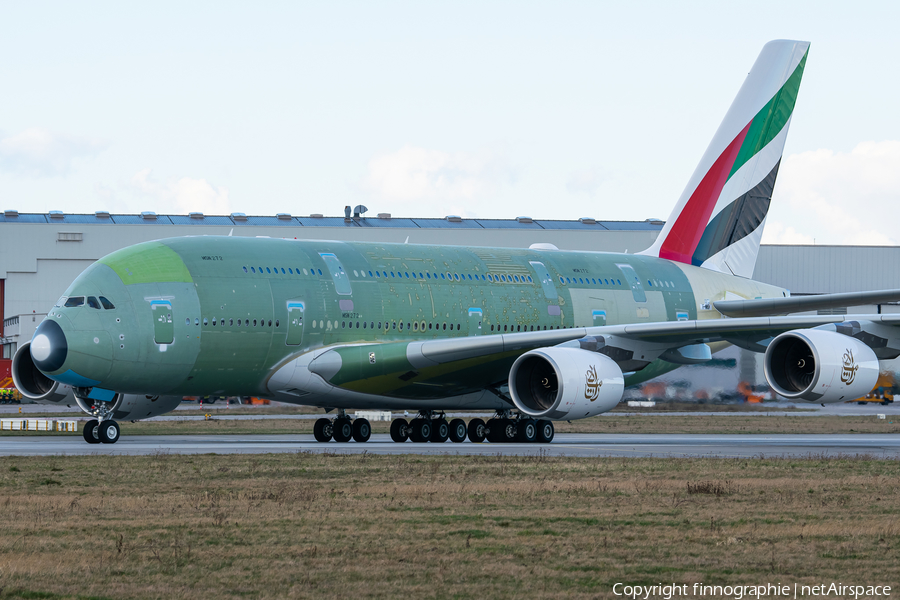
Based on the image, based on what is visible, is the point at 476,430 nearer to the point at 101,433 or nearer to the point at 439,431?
the point at 439,431

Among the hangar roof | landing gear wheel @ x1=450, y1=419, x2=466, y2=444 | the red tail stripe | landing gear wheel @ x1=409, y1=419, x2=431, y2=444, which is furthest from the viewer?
the hangar roof

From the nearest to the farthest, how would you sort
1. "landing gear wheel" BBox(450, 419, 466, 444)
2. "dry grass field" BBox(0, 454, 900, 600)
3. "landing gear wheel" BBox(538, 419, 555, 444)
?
"dry grass field" BBox(0, 454, 900, 600) < "landing gear wheel" BBox(538, 419, 555, 444) < "landing gear wheel" BBox(450, 419, 466, 444)

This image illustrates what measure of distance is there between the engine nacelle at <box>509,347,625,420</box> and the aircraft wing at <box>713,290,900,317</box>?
19.7ft

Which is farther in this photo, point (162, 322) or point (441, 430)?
point (441, 430)

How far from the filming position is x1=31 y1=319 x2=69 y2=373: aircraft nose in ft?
73.0

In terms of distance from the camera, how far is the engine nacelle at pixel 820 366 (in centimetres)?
2197

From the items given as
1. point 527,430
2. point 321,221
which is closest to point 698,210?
point 527,430

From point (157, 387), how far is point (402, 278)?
6.25 m

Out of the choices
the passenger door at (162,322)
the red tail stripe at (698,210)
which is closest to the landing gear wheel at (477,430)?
the passenger door at (162,322)

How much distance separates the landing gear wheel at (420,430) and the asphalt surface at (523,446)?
0.84 metres

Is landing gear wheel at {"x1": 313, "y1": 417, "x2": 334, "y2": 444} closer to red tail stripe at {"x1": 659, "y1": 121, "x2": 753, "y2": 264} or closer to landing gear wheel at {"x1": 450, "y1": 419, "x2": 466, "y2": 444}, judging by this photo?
landing gear wheel at {"x1": 450, "y1": 419, "x2": 466, "y2": 444}

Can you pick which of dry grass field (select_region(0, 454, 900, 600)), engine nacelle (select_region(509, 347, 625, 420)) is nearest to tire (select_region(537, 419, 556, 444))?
engine nacelle (select_region(509, 347, 625, 420))

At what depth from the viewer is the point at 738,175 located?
32812mm

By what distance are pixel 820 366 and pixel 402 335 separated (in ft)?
29.9
